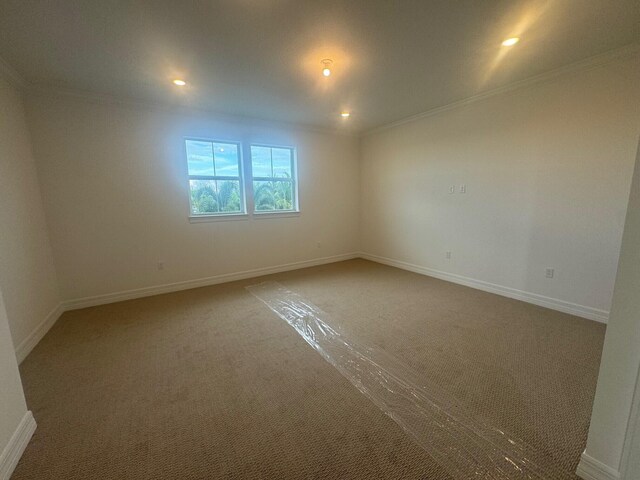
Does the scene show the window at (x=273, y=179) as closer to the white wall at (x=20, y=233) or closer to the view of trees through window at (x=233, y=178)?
the view of trees through window at (x=233, y=178)

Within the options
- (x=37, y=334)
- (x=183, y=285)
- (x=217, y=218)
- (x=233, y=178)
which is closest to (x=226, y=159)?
(x=233, y=178)

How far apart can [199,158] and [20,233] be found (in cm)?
202

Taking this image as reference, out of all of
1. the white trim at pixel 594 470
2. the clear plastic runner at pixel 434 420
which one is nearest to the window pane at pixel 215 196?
the clear plastic runner at pixel 434 420

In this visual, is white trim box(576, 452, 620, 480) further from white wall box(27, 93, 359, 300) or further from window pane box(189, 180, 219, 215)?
window pane box(189, 180, 219, 215)

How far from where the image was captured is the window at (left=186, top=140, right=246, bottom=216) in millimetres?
3760

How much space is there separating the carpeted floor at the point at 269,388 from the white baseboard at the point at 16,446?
38 millimetres

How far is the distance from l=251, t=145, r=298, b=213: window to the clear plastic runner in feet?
8.33

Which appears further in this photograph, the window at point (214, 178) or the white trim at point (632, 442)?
the window at point (214, 178)

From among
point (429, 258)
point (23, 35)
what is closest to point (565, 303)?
point (429, 258)

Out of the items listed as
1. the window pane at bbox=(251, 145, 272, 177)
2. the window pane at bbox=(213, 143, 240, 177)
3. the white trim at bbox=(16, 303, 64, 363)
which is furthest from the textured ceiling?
the white trim at bbox=(16, 303, 64, 363)

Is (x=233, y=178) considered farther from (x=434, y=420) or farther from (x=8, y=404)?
(x=434, y=420)

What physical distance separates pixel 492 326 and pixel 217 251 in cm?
359

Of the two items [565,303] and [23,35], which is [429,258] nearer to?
[565,303]

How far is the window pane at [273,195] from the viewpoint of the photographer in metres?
4.27
